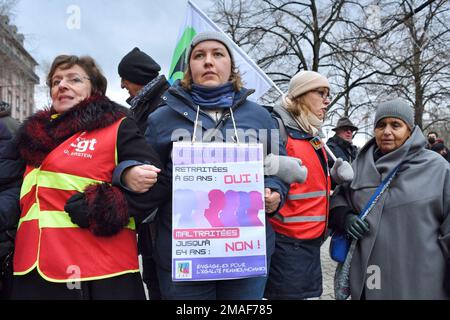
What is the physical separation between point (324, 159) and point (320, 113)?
1.06 ft

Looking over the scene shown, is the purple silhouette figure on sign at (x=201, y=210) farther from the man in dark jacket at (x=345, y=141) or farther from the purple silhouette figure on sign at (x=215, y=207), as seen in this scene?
the man in dark jacket at (x=345, y=141)

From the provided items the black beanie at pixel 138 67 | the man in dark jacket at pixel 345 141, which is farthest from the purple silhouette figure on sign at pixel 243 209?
the man in dark jacket at pixel 345 141

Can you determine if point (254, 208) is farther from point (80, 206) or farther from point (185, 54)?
point (185, 54)

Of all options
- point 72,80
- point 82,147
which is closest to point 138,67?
point 72,80

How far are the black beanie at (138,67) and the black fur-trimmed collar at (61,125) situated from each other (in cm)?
144

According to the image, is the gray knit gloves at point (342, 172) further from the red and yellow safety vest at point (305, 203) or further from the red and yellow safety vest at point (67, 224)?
the red and yellow safety vest at point (67, 224)

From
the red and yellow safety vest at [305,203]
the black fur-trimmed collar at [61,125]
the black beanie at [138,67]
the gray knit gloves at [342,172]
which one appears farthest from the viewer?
the black beanie at [138,67]

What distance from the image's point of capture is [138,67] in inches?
136

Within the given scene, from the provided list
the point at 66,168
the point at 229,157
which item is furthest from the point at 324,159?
the point at 66,168

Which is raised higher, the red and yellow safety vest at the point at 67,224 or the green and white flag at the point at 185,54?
the green and white flag at the point at 185,54

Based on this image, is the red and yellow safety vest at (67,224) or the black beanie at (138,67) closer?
the red and yellow safety vest at (67,224)

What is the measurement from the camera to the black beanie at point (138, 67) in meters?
3.45

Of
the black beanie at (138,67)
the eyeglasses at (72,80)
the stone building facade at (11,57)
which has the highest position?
the stone building facade at (11,57)

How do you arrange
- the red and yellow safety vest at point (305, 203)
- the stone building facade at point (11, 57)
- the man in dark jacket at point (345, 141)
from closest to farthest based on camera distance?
the red and yellow safety vest at point (305, 203) → the man in dark jacket at point (345, 141) → the stone building facade at point (11, 57)
